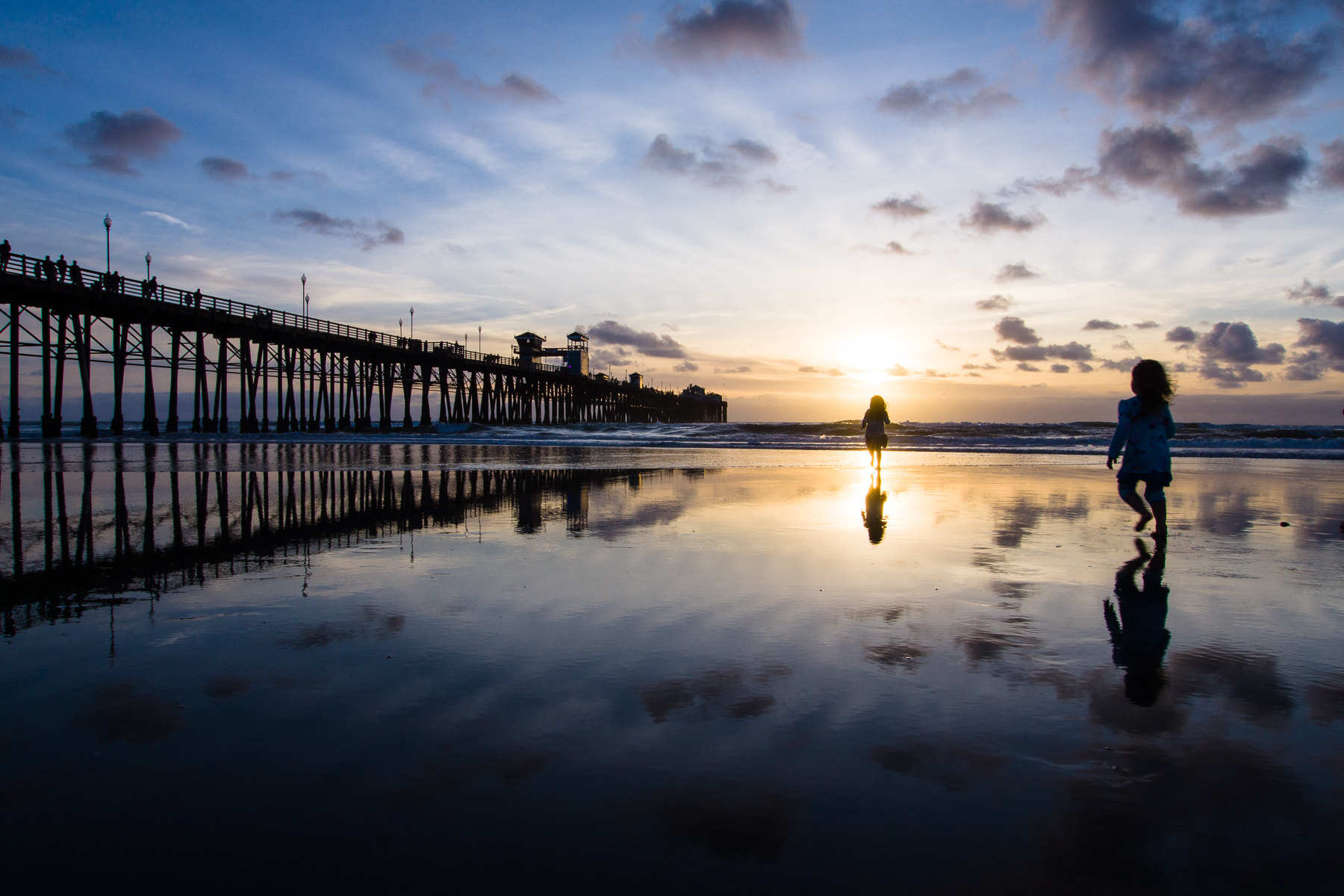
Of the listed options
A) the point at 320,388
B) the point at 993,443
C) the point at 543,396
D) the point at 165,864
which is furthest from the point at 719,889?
the point at 543,396

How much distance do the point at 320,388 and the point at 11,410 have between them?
1871 centimetres

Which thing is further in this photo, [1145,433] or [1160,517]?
[1145,433]

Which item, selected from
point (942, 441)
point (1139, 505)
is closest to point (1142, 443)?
point (1139, 505)

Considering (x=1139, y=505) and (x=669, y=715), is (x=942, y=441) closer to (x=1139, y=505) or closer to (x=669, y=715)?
(x=1139, y=505)

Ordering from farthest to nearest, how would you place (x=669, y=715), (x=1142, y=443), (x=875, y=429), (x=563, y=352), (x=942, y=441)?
(x=563, y=352), (x=942, y=441), (x=875, y=429), (x=1142, y=443), (x=669, y=715)

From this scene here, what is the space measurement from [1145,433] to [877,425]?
7544mm

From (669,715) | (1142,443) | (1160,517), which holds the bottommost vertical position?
(669,715)

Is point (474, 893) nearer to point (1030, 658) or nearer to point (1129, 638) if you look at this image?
point (1030, 658)

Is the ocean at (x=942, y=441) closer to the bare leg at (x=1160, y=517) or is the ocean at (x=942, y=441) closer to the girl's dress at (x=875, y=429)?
the girl's dress at (x=875, y=429)

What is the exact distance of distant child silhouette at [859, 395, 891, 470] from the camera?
1363cm

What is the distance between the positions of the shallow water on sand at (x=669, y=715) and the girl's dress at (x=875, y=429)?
823 cm

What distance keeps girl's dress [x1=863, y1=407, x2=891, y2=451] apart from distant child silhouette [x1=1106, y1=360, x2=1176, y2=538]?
6.94 metres

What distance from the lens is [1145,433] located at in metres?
6.30

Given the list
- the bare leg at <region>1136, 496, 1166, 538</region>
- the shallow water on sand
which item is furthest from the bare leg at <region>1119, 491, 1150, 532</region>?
the shallow water on sand
